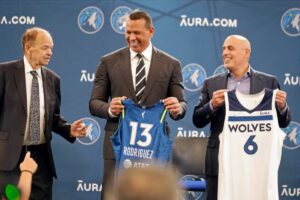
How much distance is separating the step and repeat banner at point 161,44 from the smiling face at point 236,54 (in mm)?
1543

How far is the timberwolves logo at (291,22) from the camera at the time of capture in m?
6.05

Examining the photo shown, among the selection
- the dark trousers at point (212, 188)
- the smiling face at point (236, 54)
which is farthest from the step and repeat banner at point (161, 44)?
the dark trousers at point (212, 188)

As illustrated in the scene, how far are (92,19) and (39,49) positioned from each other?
6.45ft

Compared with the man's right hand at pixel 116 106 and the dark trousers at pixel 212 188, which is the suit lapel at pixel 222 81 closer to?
the dark trousers at pixel 212 188

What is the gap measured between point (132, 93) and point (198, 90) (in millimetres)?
2021

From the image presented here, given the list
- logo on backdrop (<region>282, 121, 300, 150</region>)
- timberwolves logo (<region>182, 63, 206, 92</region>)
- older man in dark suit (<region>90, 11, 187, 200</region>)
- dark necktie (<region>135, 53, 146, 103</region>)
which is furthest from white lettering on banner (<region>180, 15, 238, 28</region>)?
dark necktie (<region>135, 53, 146, 103</region>)

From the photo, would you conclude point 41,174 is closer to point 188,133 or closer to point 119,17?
point 188,133

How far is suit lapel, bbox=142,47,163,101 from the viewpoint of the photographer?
4.16 metres

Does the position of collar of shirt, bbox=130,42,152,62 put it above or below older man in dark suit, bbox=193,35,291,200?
above

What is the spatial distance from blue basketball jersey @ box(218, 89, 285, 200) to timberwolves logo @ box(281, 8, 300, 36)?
2105 mm

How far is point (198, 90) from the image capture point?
6086mm

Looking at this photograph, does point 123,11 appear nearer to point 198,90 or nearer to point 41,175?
point 198,90

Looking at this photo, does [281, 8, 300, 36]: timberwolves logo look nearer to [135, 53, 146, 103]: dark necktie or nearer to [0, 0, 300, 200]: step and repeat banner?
[0, 0, 300, 200]: step and repeat banner

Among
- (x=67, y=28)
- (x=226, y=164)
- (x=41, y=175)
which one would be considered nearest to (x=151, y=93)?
(x=226, y=164)
